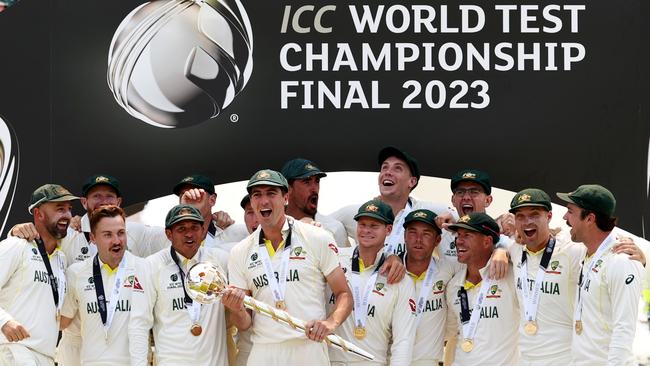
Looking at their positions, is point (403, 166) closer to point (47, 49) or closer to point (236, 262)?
point (236, 262)

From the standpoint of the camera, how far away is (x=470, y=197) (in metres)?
8.55

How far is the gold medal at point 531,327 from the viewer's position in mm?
7602

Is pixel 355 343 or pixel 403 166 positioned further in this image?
pixel 403 166

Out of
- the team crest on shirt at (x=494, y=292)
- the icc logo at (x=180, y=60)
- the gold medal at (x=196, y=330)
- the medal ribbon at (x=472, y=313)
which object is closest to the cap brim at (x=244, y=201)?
the icc logo at (x=180, y=60)

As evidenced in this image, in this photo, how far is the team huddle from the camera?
764cm

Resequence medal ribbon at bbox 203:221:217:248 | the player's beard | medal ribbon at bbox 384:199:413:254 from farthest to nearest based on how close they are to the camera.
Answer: medal ribbon at bbox 203:221:217:248 < medal ribbon at bbox 384:199:413:254 < the player's beard

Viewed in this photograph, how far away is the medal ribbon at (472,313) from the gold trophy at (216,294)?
0.95 metres

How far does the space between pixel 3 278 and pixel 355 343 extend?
102 inches

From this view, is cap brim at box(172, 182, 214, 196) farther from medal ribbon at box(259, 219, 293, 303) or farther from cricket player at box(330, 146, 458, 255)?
cricket player at box(330, 146, 458, 255)

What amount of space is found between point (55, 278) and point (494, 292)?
10.5 feet

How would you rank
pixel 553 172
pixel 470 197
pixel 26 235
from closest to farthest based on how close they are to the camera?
pixel 26 235 → pixel 470 197 → pixel 553 172

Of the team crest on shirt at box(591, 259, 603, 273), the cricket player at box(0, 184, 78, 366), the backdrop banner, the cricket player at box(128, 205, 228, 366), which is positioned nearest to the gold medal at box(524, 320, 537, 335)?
the team crest on shirt at box(591, 259, 603, 273)

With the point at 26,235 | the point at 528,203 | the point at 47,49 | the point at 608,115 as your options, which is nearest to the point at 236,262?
the point at 26,235

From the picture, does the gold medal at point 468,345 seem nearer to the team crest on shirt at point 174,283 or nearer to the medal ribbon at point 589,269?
the medal ribbon at point 589,269
